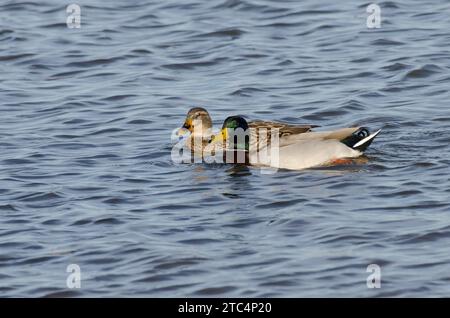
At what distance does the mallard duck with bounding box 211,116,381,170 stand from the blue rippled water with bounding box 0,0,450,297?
0.65ft

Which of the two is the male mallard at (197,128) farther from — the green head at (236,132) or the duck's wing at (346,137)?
the duck's wing at (346,137)

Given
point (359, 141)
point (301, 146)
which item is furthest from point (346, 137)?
point (301, 146)

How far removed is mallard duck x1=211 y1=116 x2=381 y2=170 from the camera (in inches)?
516

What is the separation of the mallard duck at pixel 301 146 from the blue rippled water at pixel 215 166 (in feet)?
0.65

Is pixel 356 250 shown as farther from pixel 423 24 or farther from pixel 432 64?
pixel 423 24

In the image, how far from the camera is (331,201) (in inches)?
464

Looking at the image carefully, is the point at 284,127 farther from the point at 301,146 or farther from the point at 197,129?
the point at 197,129

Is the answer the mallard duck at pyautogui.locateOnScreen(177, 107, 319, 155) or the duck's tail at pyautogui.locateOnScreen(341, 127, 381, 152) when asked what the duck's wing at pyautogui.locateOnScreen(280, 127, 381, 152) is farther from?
the mallard duck at pyautogui.locateOnScreen(177, 107, 319, 155)

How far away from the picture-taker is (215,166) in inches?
549

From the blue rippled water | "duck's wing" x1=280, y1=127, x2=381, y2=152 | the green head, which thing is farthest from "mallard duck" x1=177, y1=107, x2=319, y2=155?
"duck's wing" x1=280, y1=127, x2=381, y2=152

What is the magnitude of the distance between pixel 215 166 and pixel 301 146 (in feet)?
4.22
